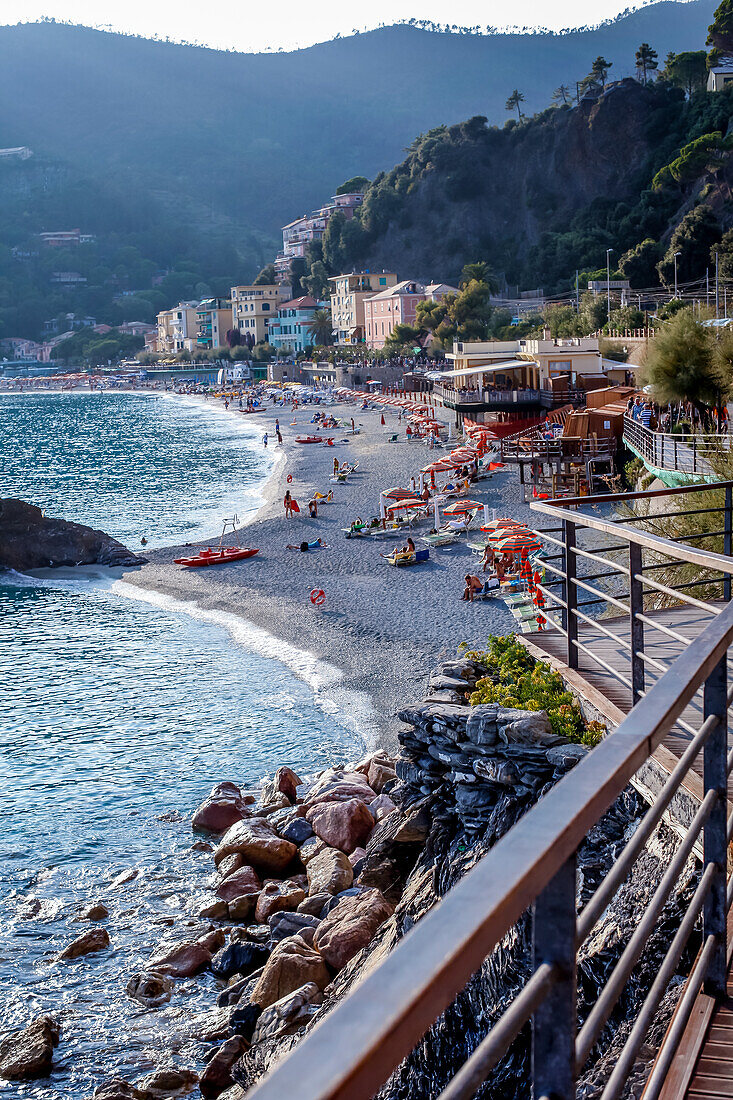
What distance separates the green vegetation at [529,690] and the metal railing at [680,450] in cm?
1256

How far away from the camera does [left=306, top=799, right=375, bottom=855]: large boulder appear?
1104cm

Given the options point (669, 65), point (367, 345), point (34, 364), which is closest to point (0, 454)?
point (367, 345)

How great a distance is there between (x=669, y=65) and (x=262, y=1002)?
99640mm

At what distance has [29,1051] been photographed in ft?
27.8

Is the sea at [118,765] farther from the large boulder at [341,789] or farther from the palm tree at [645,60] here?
the palm tree at [645,60]

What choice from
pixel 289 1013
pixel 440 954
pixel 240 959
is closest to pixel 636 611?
pixel 440 954

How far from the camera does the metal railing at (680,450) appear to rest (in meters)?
21.0

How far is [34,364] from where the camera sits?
172 m

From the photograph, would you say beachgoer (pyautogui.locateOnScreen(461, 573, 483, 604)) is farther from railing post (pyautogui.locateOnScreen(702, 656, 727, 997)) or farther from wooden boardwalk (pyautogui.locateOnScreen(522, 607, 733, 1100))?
railing post (pyautogui.locateOnScreen(702, 656, 727, 997))

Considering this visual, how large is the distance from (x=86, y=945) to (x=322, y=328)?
105 metres

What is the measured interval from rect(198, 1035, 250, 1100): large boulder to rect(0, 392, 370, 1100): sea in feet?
1.05

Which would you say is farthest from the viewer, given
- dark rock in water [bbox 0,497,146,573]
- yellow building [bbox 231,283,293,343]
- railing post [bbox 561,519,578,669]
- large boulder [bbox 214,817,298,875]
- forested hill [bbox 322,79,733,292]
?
yellow building [bbox 231,283,293,343]

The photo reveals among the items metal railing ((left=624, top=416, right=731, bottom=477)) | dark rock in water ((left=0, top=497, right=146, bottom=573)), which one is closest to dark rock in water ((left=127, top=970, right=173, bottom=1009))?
metal railing ((left=624, top=416, right=731, bottom=477))

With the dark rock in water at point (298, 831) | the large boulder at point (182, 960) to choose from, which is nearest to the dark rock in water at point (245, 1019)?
the large boulder at point (182, 960)
